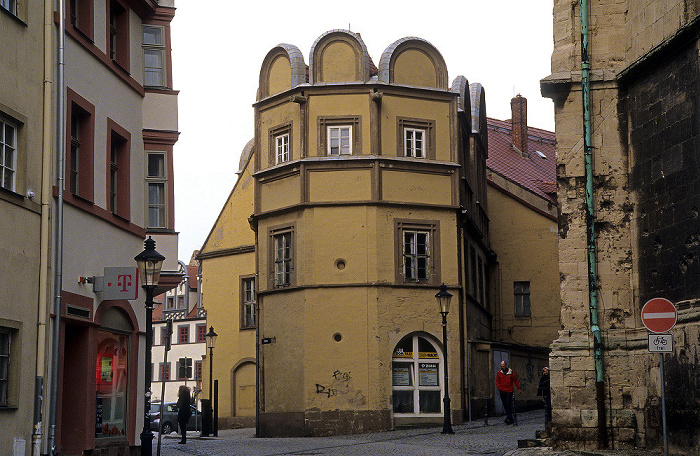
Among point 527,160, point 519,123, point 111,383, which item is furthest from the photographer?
point 519,123

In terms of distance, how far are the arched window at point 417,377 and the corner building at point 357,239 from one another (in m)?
0.03

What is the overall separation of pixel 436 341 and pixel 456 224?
12.5ft

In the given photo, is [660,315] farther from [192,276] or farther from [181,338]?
[192,276]

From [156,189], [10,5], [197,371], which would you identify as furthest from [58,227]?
[197,371]

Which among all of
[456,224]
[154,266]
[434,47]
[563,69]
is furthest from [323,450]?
[434,47]

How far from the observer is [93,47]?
19.7 metres

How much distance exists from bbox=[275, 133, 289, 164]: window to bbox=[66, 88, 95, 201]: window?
1376 centimetres

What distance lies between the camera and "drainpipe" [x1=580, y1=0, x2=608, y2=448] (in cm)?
1853

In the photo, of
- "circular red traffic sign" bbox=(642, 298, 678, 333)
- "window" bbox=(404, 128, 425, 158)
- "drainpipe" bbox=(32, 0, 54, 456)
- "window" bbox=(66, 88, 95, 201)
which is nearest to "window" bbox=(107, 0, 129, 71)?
"window" bbox=(66, 88, 95, 201)

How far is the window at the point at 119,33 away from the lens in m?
21.3

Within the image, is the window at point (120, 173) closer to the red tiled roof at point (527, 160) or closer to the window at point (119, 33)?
the window at point (119, 33)

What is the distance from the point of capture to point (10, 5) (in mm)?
16656

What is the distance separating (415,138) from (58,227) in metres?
17.1

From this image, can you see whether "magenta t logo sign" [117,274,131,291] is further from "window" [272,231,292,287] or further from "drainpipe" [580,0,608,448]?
"window" [272,231,292,287]
